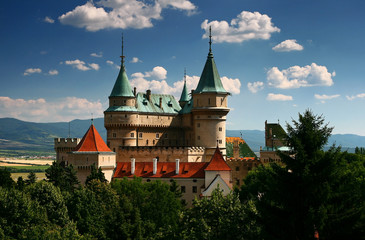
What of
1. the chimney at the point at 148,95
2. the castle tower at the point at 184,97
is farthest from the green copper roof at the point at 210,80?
the castle tower at the point at 184,97

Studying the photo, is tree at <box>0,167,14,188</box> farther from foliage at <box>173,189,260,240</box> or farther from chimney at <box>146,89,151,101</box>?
foliage at <box>173,189,260,240</box>

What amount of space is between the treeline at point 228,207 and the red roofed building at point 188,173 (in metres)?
6.38

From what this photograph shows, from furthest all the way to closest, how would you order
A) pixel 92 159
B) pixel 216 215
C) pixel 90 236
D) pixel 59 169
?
pixel 92 159 → pixel 59 169 → pixel 90 236 → pixel 216 215

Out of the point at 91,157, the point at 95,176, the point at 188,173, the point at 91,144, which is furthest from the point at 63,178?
the point at 188,173

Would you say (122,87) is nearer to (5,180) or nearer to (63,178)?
(63,178)

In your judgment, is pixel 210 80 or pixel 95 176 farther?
pixel 210 80

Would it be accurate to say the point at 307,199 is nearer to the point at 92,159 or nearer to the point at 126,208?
the point at 126,208

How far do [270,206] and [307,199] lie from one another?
2.71 meters

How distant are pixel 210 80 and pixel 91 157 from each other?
29.2m

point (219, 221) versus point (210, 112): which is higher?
point (210, 112)

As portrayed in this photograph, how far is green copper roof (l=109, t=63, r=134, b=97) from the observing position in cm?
9200

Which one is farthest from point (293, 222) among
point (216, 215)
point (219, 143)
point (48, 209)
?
point (219, 143)

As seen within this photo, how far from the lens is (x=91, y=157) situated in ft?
255

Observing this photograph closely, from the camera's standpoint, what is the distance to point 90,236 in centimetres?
4759
